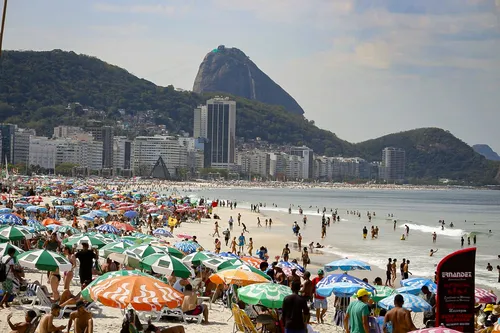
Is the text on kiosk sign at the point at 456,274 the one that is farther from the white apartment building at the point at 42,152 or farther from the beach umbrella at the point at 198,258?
the white apartment building at the point at 42,152

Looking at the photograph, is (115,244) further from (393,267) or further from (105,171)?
(105,171)

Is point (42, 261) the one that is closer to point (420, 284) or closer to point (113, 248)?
point (113, 248)

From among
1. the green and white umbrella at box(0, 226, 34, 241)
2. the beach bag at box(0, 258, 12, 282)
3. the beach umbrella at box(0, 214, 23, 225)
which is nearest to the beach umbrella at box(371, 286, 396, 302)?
the beach bag at box(0, 258, 12, 282)

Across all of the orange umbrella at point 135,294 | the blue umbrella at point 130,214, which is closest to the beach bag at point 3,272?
the orange umbrella at point 135,294

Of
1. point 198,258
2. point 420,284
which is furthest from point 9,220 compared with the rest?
point 420,284

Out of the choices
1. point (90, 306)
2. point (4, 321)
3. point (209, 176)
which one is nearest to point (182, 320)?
point (90, 306)
